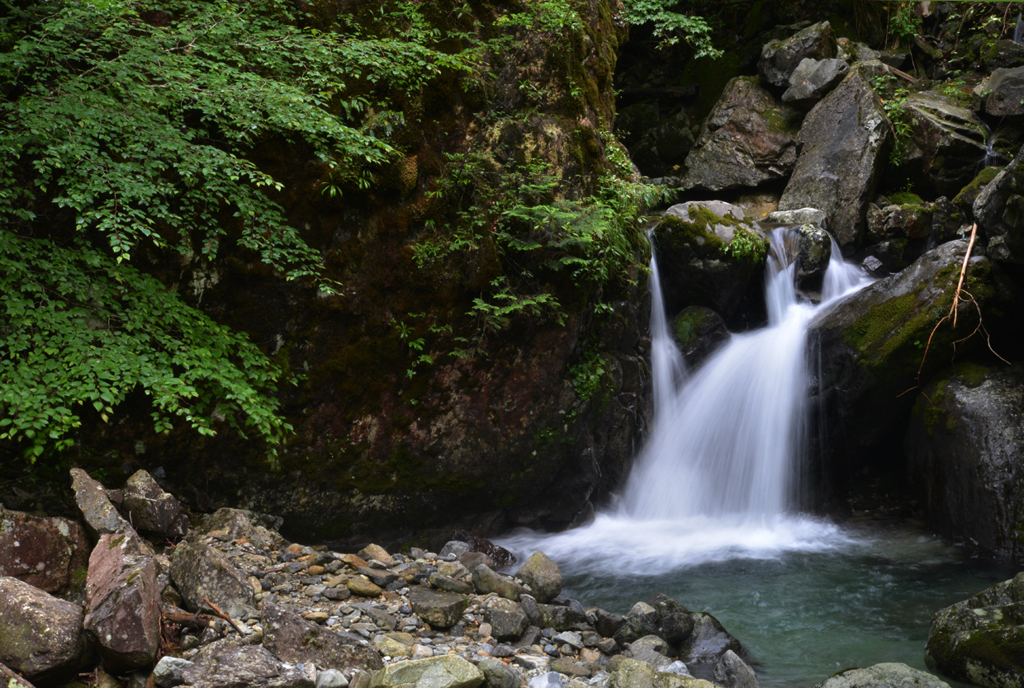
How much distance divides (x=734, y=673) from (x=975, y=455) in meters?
4.61

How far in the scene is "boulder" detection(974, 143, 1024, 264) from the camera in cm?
679

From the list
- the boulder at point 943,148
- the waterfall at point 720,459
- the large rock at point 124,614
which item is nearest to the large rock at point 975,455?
the waterfall at point 720,459

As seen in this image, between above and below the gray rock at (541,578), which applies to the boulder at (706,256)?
above

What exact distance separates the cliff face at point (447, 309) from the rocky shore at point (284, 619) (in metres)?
0.63

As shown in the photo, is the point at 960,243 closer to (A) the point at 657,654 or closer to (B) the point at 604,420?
(B) the point at 604,420

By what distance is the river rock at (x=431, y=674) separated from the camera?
3574mm

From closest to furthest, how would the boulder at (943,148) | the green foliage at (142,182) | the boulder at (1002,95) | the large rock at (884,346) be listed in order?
1. the green foliage at (142,182)
2. the large rock at (884,346)
3. the boulder at (1002,95)
4. the boulder at (943,148)

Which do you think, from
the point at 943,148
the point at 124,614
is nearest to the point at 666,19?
the point at 943,148

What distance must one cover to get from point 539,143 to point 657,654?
523 centimetres

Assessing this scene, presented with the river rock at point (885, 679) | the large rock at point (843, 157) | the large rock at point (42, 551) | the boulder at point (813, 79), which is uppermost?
the boulder at point (813, 79)

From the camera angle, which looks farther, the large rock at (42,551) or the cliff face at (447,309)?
the cliff face at (447,309)

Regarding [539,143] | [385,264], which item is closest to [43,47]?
[385,264]

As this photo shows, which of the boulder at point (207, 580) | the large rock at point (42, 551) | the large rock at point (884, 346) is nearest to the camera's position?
the large rock at point (42, 551)

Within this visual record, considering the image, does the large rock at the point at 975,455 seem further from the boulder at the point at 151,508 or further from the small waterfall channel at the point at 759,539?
the boulder at the point at 151,508
